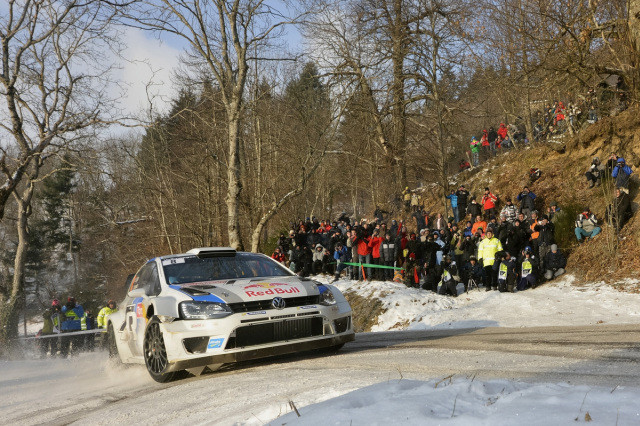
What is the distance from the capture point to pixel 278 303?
282 inches

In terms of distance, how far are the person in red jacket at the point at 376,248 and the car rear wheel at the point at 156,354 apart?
12094mm

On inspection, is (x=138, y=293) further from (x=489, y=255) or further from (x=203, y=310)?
(x=489, y=255)

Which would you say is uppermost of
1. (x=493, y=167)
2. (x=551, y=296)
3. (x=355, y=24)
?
(x=355, y=24)

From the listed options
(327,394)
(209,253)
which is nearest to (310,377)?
(327,394)

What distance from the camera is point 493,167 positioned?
2706 cm

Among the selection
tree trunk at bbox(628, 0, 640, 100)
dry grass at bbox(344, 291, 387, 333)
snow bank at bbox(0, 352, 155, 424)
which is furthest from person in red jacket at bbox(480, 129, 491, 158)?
snow bank at bbox(0, 352, 155, 424)

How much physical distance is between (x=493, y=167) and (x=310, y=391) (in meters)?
23.5

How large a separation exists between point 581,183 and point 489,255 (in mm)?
6459

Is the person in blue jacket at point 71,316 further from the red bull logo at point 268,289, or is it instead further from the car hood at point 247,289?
the red bull logo at point 268,289

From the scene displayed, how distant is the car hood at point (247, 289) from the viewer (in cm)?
711

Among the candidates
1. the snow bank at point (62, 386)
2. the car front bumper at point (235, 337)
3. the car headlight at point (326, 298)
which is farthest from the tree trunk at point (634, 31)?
the snow bank at point (62, 386)

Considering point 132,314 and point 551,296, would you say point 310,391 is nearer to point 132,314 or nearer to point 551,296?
point 132,314

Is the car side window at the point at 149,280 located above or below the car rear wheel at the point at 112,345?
above

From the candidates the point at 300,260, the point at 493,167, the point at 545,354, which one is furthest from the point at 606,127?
the point at 545,354
